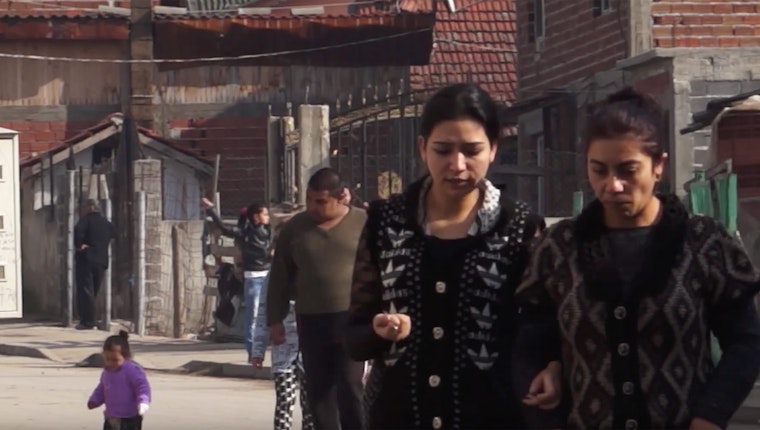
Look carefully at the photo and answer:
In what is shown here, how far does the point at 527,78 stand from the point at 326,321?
59.7 feet

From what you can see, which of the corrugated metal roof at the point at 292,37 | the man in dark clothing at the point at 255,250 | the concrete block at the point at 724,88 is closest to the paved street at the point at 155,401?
the man in dark clothing at the point at 255,250

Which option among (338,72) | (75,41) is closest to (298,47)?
(338,72)

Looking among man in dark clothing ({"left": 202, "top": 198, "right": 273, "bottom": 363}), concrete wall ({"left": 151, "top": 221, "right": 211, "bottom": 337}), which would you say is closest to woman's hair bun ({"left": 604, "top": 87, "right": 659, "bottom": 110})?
man in dark clothing ({"left": 202, "top": 198, "right": 273, "bottom": 363})

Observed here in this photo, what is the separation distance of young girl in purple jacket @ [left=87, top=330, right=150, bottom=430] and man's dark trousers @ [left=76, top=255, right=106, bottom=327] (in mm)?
13667

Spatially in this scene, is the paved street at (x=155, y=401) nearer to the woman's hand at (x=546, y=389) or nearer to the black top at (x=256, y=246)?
the black top at (x=256, y=246)

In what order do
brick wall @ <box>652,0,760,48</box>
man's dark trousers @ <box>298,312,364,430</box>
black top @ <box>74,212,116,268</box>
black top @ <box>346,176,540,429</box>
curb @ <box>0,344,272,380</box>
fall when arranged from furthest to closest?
black top @ <box>74,212,116,268</box> < brick wall @ <box>652,0,760,48</box> < curb @ <box>0,344,272,380</box> < man's dark trousers @ <box>298,312,364,430</box> < black top @ <box>346,176,540,429</box>

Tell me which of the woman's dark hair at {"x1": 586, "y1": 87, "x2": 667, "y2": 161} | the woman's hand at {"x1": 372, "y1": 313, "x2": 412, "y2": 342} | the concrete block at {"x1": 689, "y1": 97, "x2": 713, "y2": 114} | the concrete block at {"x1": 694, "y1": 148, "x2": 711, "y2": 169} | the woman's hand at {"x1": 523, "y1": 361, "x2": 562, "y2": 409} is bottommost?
the woman's hand at {"x1": 523, "y1": 361, "x2": 562, "y2": 409}

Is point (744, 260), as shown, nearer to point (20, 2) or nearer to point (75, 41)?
point (75, 41)

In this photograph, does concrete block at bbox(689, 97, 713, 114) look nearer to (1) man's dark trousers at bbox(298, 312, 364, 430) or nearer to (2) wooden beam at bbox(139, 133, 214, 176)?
(2) wooden beam at bbox(139, 133, 214, 176)

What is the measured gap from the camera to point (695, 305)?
4.53 m

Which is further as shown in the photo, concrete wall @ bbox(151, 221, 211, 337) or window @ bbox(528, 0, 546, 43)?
window @ bbox(528, 0, 546, 43)

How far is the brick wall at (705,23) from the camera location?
76.9ft

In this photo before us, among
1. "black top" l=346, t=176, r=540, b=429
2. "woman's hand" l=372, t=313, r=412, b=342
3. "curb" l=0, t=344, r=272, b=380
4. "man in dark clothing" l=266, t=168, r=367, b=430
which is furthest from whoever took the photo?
"curb" l=0, t=344, r=272, b=380

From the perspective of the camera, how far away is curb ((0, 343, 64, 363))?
21.2 metres
